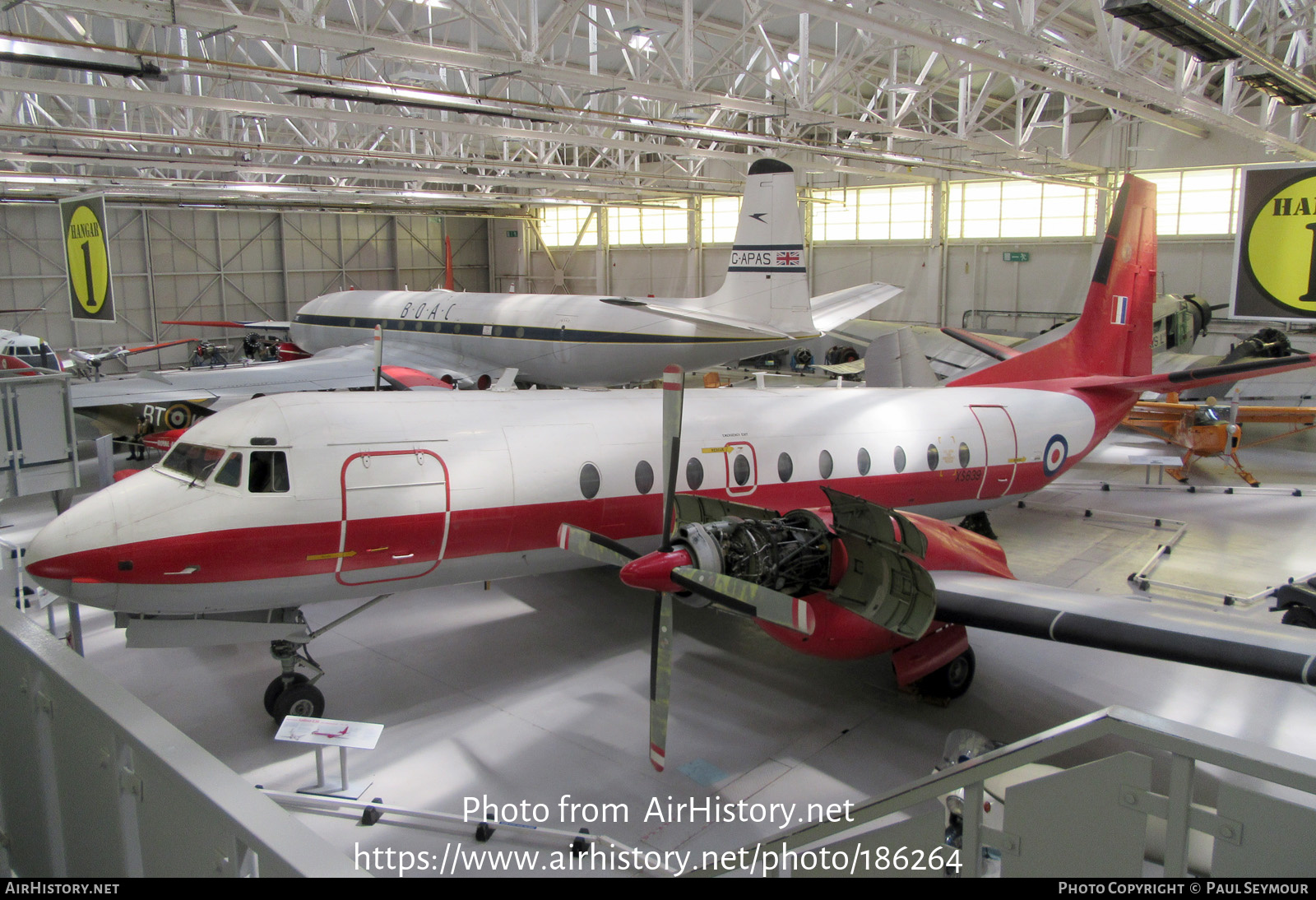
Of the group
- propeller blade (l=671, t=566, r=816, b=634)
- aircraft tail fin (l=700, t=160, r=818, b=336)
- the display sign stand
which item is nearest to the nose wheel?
the display sign stand

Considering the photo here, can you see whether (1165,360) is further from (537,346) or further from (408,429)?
(408,429)

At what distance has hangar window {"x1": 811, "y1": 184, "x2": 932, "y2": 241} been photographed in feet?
123

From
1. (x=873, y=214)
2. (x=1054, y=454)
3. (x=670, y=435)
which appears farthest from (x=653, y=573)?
(x=873, y=214)

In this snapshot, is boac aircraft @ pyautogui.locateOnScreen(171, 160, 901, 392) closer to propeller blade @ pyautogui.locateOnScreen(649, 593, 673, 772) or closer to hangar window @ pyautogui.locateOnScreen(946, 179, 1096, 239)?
propeller blade @ pyautogui.locateOnScreen(649, 593, 673, 772)

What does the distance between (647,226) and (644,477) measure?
1516 inches

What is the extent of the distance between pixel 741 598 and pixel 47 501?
1646cm

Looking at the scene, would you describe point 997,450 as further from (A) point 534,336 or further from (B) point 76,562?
(A) point 534,336

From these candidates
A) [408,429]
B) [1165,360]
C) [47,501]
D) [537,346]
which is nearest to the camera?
[408,429]

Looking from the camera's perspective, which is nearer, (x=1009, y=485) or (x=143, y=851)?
(x=143, y=851)

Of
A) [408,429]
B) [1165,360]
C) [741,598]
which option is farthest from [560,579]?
[1165,360]

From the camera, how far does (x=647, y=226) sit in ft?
156

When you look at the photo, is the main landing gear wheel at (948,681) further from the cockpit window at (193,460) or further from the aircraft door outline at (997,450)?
the cockpit window at (193,460)

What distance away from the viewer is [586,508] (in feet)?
34.6
